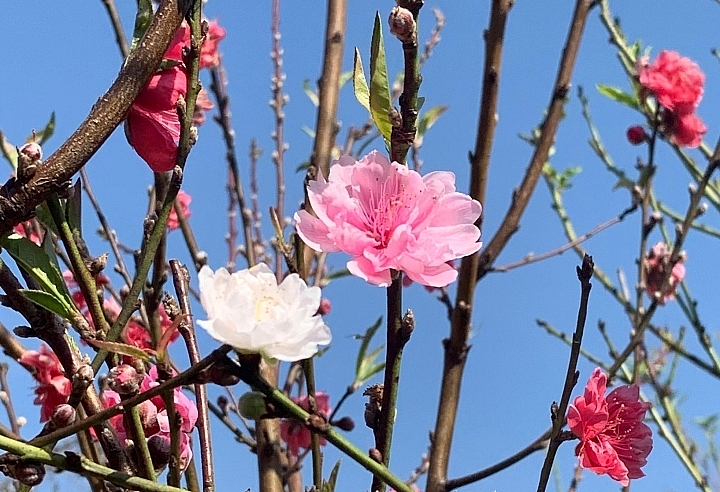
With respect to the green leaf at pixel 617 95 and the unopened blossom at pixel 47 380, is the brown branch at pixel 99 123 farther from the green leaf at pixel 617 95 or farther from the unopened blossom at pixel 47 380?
the green leaf at pixel 617 95

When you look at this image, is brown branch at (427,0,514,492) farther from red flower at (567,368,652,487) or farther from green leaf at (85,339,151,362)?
green leaf at (85,339,151,362)

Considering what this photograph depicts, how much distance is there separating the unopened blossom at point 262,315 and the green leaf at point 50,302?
0.42ft

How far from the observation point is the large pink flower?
0.55m

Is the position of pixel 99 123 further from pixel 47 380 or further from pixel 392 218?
pixel 47 380

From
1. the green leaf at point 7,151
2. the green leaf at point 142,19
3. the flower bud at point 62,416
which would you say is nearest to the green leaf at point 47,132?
the green leaf at point 7,151

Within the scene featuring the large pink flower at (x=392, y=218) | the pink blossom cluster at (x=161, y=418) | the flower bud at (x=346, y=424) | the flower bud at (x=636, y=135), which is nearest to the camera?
the large pink flower at (x=392, y=218)

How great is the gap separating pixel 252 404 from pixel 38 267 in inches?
8.2

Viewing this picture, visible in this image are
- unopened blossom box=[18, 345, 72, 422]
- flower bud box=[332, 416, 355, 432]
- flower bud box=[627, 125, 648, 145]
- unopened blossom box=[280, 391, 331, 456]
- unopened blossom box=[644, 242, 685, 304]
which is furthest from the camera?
flower bud box=[627, 125, 648, 145]

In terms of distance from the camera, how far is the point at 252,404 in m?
0.48

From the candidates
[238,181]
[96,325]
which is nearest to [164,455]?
[96,325]

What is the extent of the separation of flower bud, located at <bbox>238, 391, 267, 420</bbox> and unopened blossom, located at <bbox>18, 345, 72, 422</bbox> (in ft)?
1.68

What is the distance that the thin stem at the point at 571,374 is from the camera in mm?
604

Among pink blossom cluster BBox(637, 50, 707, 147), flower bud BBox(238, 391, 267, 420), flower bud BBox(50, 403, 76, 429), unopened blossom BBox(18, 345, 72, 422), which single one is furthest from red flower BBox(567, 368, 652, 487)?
pink blossom cluster BBox(637, 50, 707, 147)

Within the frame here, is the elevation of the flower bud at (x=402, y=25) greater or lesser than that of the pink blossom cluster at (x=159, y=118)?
lesser
